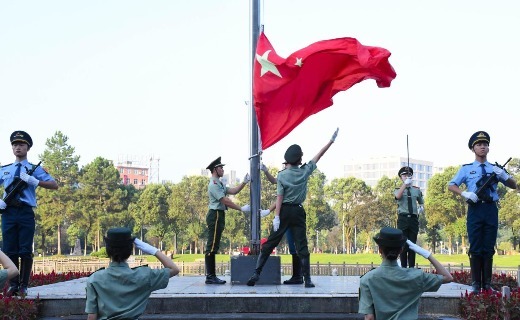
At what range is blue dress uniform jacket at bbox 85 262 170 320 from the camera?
16.6 ft

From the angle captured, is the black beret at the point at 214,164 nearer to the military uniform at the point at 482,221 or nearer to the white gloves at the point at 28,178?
the white gloves at the point at 28,178

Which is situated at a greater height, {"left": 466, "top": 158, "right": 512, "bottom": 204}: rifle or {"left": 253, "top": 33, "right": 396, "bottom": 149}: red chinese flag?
{"left": 253, "top": 33, "right": 396, "bottom": 149}: red chinese flag

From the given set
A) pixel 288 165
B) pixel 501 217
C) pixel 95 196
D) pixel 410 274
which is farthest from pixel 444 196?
pixel 410 274

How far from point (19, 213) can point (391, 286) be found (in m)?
6.65

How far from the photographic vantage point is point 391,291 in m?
5.05

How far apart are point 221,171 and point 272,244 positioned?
1.86 meters

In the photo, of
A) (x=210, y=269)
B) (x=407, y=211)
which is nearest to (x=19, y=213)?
(x=210, y=269)

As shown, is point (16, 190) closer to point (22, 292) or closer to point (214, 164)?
point (22, 292)

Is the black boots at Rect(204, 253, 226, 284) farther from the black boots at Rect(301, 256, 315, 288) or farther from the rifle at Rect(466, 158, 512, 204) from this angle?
the rifle at Rect(466, 158, 512, 204)

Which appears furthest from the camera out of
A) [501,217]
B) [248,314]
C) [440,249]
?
[440,249]

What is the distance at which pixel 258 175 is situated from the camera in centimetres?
1171

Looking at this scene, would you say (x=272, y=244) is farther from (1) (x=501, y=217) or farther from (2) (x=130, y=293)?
(1) (x=501, y=217)

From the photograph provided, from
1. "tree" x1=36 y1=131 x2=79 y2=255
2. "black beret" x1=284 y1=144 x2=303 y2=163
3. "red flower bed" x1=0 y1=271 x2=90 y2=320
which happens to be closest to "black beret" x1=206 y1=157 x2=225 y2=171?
"black beret" x1=284 y1=144 x2=303 y2=163

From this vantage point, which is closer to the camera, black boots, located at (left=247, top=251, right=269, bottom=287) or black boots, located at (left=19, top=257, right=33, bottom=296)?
black boots, located at (left=19, top=257, right=33, bottom=296)
